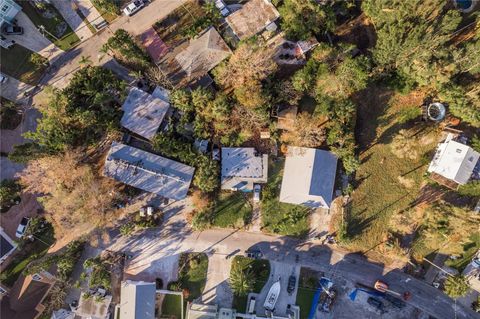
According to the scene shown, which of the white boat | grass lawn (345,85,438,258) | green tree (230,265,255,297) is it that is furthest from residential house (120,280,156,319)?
grass lawn (345,85,438,258)

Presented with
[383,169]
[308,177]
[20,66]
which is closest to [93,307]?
[308,177]

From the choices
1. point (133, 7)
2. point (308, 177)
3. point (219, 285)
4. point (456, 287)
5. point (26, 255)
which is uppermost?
point (133, 7)

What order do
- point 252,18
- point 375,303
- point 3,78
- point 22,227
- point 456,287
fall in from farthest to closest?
point 3,78, point 22,227, point 252,18, point 375,303, point 456,287

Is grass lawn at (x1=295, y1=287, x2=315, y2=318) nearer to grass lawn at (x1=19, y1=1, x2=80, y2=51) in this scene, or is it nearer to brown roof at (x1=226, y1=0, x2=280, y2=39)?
brown roof at (x1=226, y1=0, x2=280, y2=39)

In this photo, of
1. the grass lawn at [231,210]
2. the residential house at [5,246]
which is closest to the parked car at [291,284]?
the grass lawn at [231,210]

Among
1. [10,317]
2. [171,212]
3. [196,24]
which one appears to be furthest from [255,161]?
[10,317]

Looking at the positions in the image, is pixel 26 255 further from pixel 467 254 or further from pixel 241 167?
pixel 467 254

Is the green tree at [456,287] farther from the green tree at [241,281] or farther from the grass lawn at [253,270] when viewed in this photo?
the green tree at [241,281]
